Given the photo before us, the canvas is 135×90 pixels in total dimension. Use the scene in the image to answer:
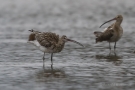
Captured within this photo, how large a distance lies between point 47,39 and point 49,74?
90.1 inches

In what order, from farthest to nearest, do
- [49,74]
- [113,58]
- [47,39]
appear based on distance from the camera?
Answer: [113,58] < [47,39] < [49,74]

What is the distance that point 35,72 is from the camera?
1115 cm

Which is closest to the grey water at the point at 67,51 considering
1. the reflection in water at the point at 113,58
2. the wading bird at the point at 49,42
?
the reflection in water at the point at 113,58

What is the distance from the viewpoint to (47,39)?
13102mm

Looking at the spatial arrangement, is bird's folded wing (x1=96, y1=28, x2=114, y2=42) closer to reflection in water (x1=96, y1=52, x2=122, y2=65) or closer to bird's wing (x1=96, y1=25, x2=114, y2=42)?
bird's wing (x1=96, y1=25, x2=114, y2=42)

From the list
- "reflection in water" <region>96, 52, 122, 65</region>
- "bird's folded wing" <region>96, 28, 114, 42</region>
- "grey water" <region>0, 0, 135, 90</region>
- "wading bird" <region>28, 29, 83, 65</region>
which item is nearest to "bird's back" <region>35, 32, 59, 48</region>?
"wading bird" <region>28, 29, 83, 65</region>

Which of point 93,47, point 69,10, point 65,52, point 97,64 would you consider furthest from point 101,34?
point 69,10

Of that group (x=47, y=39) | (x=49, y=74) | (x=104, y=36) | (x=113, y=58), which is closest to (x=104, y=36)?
(x=104, y=36)

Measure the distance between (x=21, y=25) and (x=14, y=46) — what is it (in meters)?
7.16

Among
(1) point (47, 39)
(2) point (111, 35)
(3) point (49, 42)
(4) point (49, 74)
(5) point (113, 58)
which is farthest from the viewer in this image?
(2) point (111, 35)

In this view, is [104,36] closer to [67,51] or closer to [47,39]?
[67,51]

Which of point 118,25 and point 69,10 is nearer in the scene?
point 118,25

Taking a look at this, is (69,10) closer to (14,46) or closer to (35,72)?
(14,46)

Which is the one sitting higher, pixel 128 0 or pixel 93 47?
pixel 128 0
